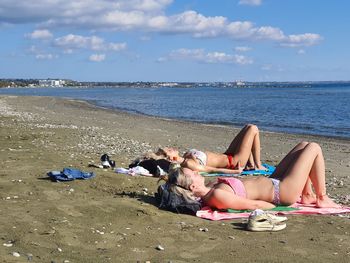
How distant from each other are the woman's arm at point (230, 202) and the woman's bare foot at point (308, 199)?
85 cm

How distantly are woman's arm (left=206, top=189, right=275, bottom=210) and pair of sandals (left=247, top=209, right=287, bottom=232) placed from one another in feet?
1.92

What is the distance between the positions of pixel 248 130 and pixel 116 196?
162 inches

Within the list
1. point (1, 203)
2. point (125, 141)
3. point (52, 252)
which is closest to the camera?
point (52, 252)

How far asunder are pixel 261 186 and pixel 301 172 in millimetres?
657

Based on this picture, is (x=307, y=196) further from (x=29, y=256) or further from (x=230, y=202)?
(x=29, y=256)

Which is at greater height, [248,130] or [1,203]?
[248,130]

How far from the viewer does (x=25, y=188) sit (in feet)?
27.5

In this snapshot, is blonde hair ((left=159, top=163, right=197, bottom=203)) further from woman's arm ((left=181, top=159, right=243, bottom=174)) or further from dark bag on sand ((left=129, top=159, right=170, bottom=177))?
woman's arm ((left=181, top=159, right=243, bottom=174))

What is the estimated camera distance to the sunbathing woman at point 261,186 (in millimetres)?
7801

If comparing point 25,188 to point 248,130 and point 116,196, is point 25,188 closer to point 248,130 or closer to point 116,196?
point 116,196

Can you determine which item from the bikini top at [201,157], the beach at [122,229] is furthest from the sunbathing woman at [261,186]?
the bikini top at [201,157]

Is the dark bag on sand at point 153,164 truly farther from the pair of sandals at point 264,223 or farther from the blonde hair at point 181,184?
the pair of sandals at point 264,223

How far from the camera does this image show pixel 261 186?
26.1ft

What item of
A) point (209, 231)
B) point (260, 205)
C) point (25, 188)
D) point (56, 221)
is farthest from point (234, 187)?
point (25, 188)
